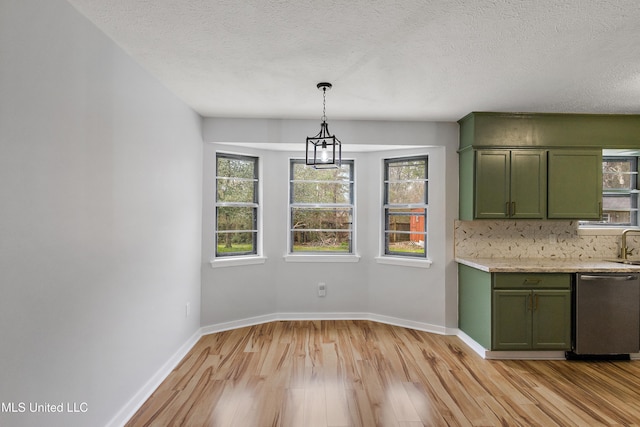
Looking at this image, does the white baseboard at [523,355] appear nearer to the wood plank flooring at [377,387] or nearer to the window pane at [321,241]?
the wood plank flooring at [377,387]

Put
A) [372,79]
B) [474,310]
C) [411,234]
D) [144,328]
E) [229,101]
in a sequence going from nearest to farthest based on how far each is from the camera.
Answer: [144,328] < [372,79] < [229,101] < [474,310] < [411,234]

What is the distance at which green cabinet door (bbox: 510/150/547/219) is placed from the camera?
3.79 meters

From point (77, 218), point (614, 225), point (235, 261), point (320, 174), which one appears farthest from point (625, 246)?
point (77, 218)

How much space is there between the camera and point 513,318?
3.44 m

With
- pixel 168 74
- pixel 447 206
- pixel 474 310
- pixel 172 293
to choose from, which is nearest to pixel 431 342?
pixel 474 310

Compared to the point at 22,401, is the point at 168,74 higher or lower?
higher

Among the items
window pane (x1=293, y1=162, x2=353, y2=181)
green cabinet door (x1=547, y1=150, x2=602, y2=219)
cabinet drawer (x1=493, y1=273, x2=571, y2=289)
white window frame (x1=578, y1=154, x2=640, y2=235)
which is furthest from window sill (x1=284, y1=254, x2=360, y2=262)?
white window frame (x1=578, y1=154, x2=640, y2=235)

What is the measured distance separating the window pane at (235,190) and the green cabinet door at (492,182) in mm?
2715

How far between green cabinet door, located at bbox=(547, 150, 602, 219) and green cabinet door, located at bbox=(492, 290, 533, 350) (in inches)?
43.3

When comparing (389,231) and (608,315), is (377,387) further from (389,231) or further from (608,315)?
(608,315)

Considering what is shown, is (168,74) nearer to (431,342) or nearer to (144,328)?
(144,328)

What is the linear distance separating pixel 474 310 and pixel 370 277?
1.33 metres

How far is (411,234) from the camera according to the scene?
452cm

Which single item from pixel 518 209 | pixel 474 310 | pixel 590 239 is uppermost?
pixel 518 209
